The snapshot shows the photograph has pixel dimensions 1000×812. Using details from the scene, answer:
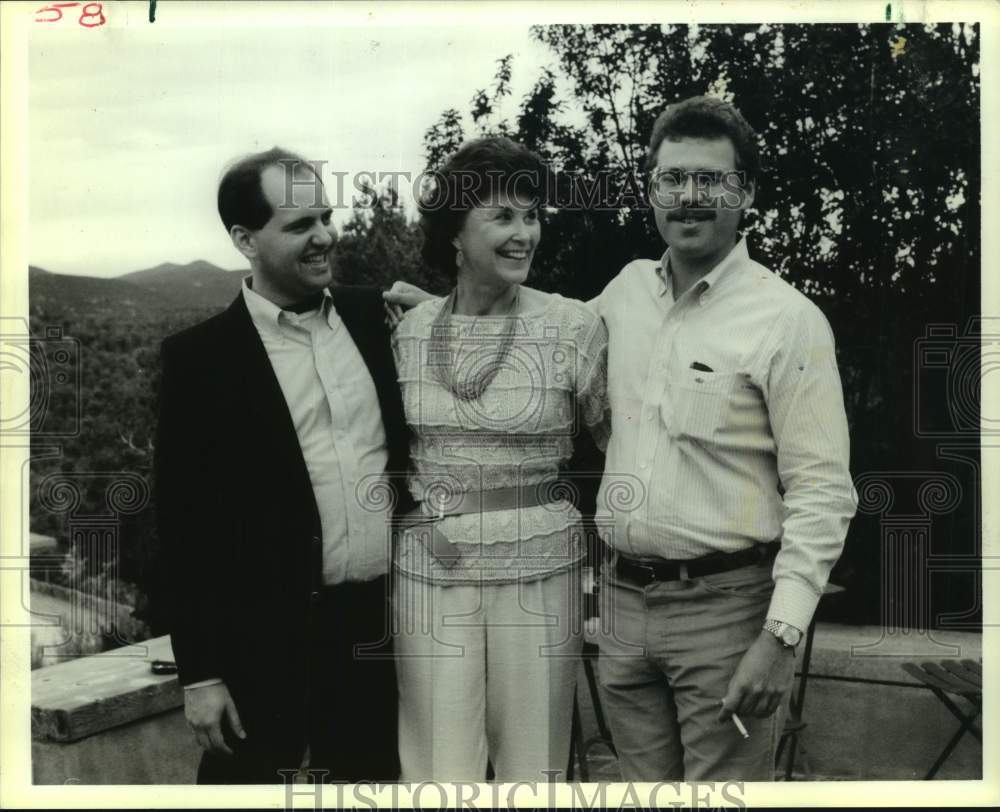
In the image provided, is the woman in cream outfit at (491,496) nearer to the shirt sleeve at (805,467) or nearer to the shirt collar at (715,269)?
the shirt collar at (715,269)

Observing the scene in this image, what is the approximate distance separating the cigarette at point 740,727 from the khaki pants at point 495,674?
478 millimetres

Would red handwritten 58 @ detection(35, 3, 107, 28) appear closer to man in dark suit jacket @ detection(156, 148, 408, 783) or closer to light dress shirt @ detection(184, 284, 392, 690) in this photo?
man in dark suit jacket @ detection(156, 148, 408, 783)

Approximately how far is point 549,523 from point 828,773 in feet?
4.34

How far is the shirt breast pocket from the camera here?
120 inches

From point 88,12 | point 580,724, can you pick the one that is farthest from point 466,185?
point 580,724

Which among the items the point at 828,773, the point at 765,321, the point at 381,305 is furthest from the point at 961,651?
the point at 381,305

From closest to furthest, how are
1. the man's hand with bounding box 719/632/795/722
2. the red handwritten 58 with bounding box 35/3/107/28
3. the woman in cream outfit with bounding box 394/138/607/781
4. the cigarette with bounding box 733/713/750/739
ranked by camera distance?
the man's hand with bounding box 719/632/795/722 → the cigarette with bounding box 733/713/750/739 → the woman in cream outfit with bounding box 394/138/607/781 → the red handwritten 58 with bounding box 35/3/107/28

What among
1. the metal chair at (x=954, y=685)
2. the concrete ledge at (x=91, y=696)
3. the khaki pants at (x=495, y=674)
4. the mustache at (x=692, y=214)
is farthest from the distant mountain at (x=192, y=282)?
the metal chair at (x=954, y=685)

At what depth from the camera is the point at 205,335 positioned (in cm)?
341

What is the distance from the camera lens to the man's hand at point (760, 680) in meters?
2.91

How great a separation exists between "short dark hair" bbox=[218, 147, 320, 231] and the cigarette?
6.27 ft

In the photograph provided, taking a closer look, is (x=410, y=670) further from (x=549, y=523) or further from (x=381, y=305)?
(x=381, y=305)

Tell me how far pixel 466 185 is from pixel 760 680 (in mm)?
1556

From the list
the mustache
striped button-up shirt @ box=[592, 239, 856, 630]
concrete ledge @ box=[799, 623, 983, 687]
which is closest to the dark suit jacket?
striped button-up shirt @ box=[592, 239, 856, 630]
